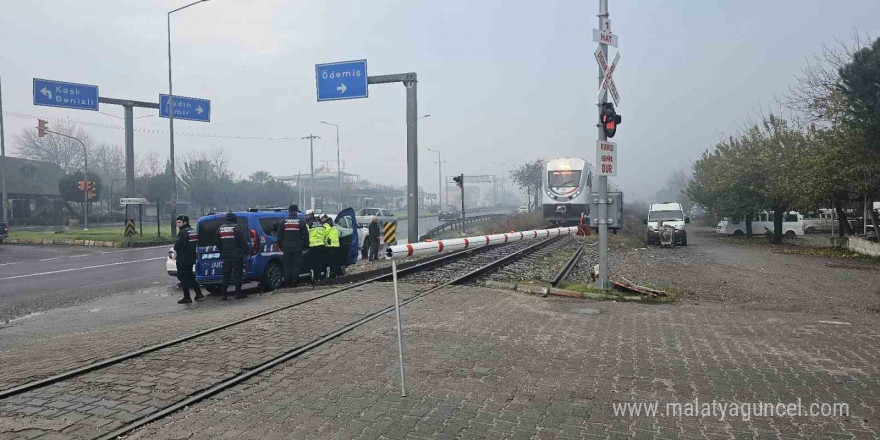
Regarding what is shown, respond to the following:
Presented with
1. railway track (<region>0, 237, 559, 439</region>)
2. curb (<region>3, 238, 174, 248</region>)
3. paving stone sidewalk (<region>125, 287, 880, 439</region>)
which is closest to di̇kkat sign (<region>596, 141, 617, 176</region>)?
paving stone sidewalk (<region>125, 287, 880, 439</region>)

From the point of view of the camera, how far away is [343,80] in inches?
773

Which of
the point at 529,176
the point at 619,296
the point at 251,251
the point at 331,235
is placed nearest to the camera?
the point at 619,296

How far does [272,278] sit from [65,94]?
19187mm

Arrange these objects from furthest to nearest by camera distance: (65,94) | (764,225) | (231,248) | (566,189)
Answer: (764,225), (566,189), (65,94), (231,248)

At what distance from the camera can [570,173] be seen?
28.6 metres

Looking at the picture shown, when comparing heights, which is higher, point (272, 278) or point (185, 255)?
point (185, 255)

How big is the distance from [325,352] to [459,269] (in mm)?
8629

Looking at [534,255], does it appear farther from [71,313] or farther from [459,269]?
[71,313]

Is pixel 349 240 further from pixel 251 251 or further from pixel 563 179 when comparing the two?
pixel 563 179

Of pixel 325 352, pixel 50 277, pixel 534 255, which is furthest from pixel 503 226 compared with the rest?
pixel 325 352

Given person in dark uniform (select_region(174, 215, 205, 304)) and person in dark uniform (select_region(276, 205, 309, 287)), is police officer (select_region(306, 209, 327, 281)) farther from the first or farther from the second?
person in dark uniform (select_region(174, 215, 205, 304))

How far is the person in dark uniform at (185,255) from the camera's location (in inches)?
412

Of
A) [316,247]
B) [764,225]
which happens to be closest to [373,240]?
[316,247]

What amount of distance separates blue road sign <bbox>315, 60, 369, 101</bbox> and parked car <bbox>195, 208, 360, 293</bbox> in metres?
8.36
